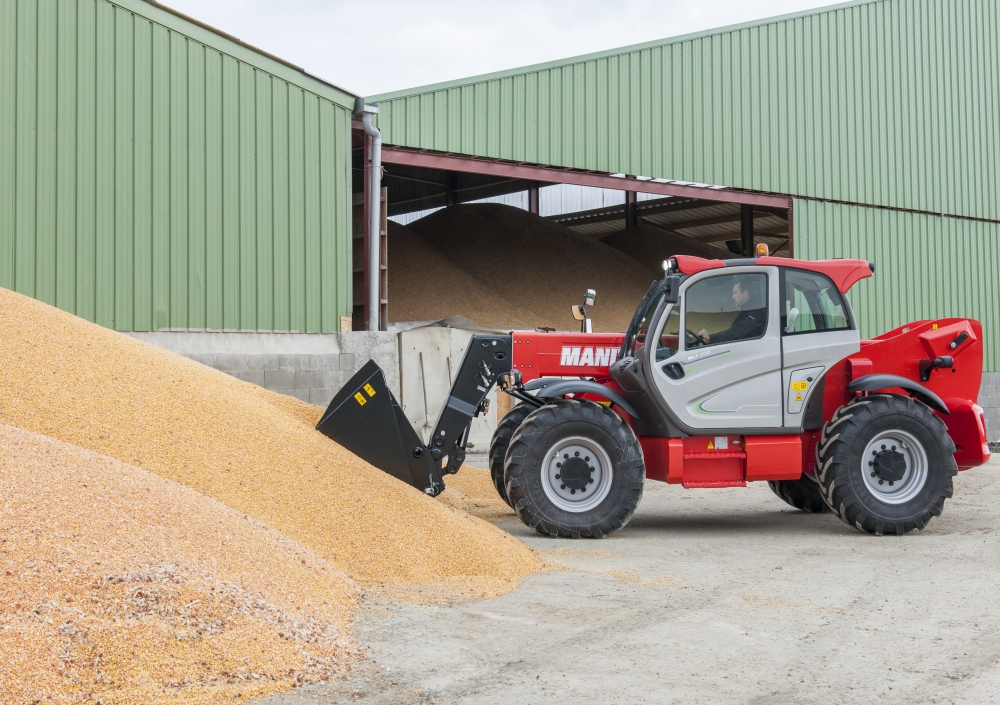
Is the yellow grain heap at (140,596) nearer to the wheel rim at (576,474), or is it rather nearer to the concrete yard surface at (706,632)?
the concrete yard surface at (706,632)

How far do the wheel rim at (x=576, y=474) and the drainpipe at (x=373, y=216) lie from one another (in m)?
6.18

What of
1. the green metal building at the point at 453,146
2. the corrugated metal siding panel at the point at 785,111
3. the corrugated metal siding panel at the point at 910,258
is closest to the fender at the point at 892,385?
the green metal building at the point at 453,146

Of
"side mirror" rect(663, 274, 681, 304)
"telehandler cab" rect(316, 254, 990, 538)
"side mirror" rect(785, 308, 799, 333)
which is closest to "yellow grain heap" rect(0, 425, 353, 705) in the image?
"telehandler cab" rect(316, 254, 990, 538)

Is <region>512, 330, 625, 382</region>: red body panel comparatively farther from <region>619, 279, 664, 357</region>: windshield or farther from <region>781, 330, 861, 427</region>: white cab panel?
<region>781, 330, 861, 427</region>: white cab panel

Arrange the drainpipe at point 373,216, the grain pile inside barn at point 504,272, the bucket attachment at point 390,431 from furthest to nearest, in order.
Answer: the grain pile inside barn at point 504,272
the drainpipe at point 373,216
the bucket attachment at point 390,431

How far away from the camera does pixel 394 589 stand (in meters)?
5.73

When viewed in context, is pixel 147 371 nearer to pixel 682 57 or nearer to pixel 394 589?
pixel 394 589

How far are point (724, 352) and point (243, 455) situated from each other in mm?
4048

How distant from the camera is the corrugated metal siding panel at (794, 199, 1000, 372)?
18047 mm

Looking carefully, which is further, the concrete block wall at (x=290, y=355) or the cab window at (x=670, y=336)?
the concrete block wall at (x=290, y=355)

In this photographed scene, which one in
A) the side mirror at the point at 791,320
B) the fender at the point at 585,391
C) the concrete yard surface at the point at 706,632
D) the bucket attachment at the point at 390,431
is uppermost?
the side mirror at the point at 791,320

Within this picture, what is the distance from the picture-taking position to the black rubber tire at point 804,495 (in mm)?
9977

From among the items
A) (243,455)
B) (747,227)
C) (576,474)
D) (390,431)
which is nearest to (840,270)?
(576,474)

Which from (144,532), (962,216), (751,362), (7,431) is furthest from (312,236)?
(962,216)
